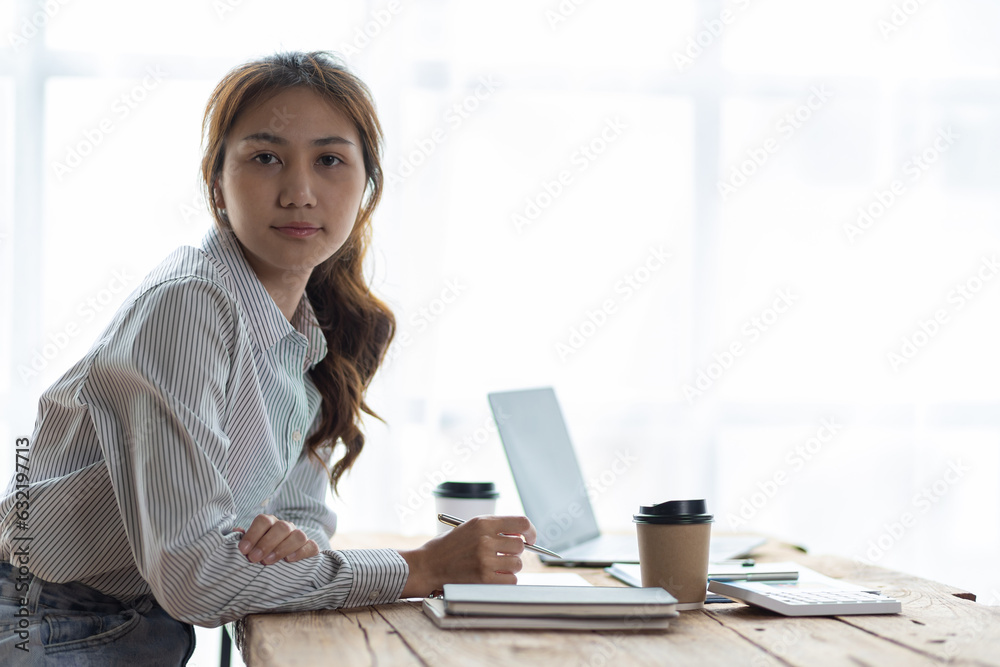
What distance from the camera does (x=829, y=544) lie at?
3178mm

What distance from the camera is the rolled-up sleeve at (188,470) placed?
101 cm

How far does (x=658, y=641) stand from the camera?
3.15ft

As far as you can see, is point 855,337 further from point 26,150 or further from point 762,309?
point 26,150

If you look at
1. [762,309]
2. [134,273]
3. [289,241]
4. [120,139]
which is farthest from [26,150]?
[762,309]

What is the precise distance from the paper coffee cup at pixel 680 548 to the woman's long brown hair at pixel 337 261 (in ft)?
1.97

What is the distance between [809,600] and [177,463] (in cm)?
78

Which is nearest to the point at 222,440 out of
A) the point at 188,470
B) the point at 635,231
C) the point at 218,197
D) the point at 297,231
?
the point at 188,470

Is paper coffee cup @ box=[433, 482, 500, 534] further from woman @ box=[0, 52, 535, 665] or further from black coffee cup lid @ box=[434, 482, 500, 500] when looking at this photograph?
woman @ box=[0, 52, 535, 665]

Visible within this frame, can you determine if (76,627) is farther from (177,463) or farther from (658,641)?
(658,641)

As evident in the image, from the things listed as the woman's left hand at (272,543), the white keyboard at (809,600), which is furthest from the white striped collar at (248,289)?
the white keyboard at (809,600)

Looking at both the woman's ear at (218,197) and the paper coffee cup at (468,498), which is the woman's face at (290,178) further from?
the paper coffee cup at (468,498)

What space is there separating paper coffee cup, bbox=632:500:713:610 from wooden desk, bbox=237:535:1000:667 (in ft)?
0.11

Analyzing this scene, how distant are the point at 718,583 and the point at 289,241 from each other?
77cm

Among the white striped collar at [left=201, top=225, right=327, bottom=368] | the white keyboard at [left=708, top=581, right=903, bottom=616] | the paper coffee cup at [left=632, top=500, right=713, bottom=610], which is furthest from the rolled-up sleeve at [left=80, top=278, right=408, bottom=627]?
the white keyboard at [left=708, top=581, right=903, bottom=616]
